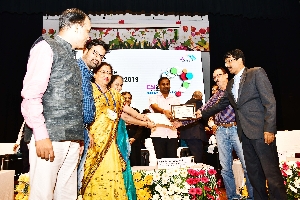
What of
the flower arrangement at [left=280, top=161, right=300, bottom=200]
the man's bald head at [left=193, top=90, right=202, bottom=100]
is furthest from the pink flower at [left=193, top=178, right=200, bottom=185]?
the man's bald head at [left=193, top=90, right=202, bottom=100]

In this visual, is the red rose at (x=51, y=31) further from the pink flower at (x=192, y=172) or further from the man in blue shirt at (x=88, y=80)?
the pink flower at (x=192, y=172)

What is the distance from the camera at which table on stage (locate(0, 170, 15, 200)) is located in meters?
2.52

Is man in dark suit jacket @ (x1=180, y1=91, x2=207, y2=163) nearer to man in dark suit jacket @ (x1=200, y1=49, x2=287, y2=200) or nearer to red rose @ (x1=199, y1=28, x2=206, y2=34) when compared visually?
man in dark suit jacket @ (x1=200, y1=49, x2=287, y2=200)

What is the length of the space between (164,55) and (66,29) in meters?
4.63

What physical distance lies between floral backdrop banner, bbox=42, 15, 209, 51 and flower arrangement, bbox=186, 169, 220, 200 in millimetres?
3944

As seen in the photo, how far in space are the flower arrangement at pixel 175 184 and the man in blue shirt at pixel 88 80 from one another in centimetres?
88

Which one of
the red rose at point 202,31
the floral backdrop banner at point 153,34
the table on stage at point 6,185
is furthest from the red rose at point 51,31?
the table on stage at point 6,185

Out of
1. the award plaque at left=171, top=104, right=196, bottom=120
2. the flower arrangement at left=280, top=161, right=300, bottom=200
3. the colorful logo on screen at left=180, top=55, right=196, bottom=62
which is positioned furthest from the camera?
the colorful logo on screen at left=180, top=55, right=196, bottom=62

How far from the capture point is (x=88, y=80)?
2.06 m

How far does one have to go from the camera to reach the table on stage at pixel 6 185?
2518mm

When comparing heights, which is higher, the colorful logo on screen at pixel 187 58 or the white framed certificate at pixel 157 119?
the colorful logo on screen at pixel 187 58

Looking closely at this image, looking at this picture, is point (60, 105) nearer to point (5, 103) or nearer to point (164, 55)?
point (164, 55)

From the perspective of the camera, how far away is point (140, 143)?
4465 mm

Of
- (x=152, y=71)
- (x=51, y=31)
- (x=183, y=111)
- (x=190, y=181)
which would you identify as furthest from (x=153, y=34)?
(x=190, y=181)
